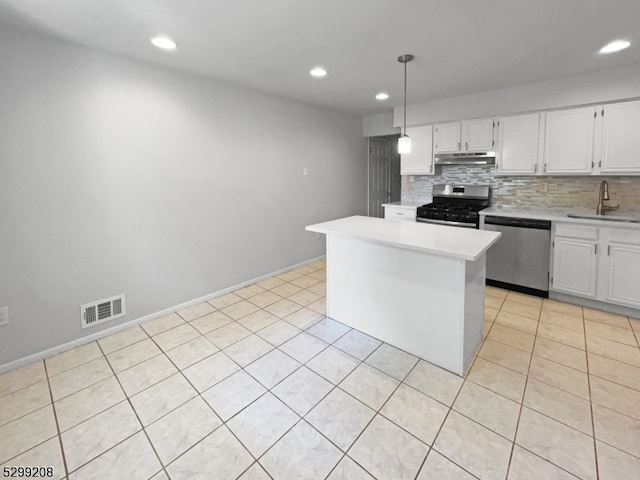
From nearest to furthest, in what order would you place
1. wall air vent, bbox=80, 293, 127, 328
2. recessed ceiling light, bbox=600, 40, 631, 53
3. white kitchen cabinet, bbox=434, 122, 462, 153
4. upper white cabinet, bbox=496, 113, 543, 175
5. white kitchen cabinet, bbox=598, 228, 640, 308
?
recessed ceiling light, bbox=600, 40, 631, 53, wall air vent, bbox=80, 293, 127, 328, white kitchen cabinet, bbox=598, 228, 640, 308, upper white cabinet, bbox=496, 113, 543, 175, white kitchen cabinet, bbox=434, 122, 462, 153

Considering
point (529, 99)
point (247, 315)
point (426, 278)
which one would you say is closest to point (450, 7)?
point (426, 278)

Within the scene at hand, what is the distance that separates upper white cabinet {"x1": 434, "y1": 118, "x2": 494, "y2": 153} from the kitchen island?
1879mm

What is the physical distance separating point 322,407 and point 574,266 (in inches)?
118

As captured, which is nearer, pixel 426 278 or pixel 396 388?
pixel 396 388

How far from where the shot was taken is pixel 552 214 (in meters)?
3.43

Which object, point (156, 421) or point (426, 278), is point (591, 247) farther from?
point (156, 421)

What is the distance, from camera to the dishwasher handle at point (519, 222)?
328 cm

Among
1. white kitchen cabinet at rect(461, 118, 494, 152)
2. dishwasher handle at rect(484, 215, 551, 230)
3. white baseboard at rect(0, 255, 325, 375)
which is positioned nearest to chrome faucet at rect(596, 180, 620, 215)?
dishwasher handle at rect(484, 215, 551, 230)

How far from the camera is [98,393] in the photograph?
78.8 inches

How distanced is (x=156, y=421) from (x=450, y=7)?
3.02 metres

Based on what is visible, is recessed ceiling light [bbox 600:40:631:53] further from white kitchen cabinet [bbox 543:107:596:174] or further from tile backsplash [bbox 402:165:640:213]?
tile backsplash [bbox 402:165:640:213]

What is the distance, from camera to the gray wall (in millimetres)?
2205

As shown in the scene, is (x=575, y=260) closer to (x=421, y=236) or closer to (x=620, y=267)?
(x=620, y=267)

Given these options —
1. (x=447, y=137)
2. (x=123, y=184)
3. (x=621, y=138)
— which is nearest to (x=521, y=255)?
(x=621, y=138)
